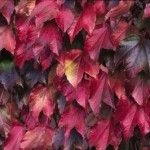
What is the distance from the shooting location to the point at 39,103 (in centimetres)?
142

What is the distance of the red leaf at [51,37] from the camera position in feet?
4.27

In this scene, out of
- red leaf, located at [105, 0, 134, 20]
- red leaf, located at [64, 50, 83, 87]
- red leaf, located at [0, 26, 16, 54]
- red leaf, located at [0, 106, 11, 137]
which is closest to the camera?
red leaf, located at [105, 0, 134, 20]

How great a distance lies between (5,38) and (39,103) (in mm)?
273

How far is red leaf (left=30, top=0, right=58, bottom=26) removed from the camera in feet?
4.15

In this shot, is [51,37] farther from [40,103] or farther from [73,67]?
[40,103]

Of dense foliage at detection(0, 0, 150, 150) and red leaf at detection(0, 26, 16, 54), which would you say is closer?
dense foliage at detection(0, 0, 150, 150)

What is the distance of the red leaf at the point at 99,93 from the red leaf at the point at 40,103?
0.18m

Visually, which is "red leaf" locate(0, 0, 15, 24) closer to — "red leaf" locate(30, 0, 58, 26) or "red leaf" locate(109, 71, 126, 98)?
"red leaf" locate(30, 0, 58, 26)

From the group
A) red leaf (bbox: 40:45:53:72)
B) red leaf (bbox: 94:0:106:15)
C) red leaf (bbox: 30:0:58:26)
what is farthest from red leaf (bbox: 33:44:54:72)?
red leaf (bbox: 94:0:106:15)

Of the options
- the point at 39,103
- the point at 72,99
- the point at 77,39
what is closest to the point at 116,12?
the point at 77,39

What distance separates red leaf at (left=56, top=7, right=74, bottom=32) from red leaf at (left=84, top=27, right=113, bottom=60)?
8cm

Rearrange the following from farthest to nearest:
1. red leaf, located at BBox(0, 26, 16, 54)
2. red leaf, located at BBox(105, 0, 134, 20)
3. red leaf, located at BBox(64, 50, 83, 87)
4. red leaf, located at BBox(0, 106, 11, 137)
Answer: red leaf, located at BBox(0, 106, 11, 137) → red leaf, located at BBox(0, 26, 16, 54) → red leaf, located at BBox(64, 50, 83, 87) → red leaf, located at BBox(105, 0, 134, 20)

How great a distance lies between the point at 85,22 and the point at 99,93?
0.83 ft

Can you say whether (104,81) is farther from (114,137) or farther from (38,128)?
(38,128)
